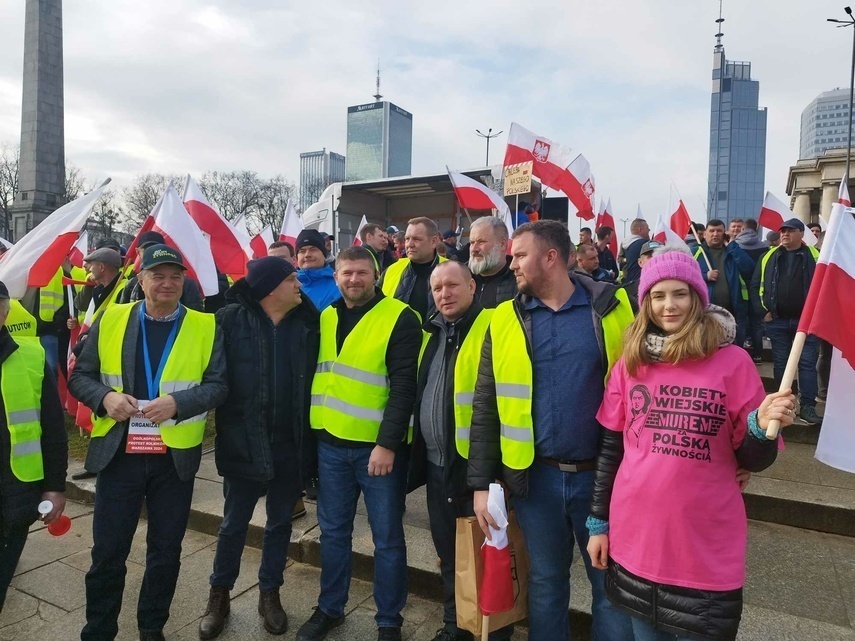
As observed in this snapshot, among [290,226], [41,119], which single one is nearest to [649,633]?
[290,226]

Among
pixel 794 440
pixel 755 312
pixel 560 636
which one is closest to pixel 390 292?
pixel 560 636

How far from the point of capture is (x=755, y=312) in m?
7.20

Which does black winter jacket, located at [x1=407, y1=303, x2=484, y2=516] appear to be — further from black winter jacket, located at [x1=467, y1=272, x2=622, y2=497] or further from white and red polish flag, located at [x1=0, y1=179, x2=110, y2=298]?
white and red polish flag, located at [x1=0, y1=179, x2=110, y2=298]

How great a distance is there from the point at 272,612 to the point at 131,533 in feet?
3.03

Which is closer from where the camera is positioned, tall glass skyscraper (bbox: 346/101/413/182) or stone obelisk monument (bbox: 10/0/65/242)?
stone obelisk monument (bbox: 10/0/65/242)

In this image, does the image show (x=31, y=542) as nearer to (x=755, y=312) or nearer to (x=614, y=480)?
(x=614, y=480)

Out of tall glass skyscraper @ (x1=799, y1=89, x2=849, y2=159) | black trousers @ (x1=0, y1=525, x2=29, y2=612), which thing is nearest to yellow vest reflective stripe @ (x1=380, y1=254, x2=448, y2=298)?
black trousers @ (x1=0, y1=525, x2=29, y2=612)

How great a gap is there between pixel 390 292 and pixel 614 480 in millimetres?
3025

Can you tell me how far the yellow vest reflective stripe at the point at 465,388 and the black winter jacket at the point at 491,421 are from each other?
0.70 feet

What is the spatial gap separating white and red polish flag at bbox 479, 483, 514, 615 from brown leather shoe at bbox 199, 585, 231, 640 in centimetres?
162

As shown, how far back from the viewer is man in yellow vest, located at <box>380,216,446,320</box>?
465 cm

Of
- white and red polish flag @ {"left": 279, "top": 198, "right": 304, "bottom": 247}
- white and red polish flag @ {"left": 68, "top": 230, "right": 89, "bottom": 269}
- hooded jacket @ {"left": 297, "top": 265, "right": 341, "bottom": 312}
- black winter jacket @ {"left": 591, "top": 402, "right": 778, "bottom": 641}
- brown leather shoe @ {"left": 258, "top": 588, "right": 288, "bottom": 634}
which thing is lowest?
brown leather shoe @ {"left": 258, "top": 588, "right": 288, "bottom": 634}

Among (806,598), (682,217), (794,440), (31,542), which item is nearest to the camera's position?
(806,598)

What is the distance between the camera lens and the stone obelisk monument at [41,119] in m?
24.6
